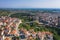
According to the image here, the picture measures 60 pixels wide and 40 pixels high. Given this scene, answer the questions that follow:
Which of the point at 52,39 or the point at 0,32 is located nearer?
the point at 52,39

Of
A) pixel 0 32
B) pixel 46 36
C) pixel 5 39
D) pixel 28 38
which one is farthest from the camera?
pixel 0 32

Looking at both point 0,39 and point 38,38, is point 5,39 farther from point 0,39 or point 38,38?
point 38,38

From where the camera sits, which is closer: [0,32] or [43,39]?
[43,39]

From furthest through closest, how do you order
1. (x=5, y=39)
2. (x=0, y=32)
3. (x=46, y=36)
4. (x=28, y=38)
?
1. (x=0, y=32)
2. (x=46, y=36)
3. (x=28, y=38)
4. (x=5, y=39)

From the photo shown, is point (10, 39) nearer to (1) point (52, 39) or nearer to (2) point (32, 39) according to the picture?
(2) point (32, 39)

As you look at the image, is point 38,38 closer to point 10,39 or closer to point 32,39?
point 32,39

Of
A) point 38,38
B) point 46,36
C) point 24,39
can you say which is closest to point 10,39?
point 24,39

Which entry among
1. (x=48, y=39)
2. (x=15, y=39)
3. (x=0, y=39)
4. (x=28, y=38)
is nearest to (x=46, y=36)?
(x=48, y=39)
